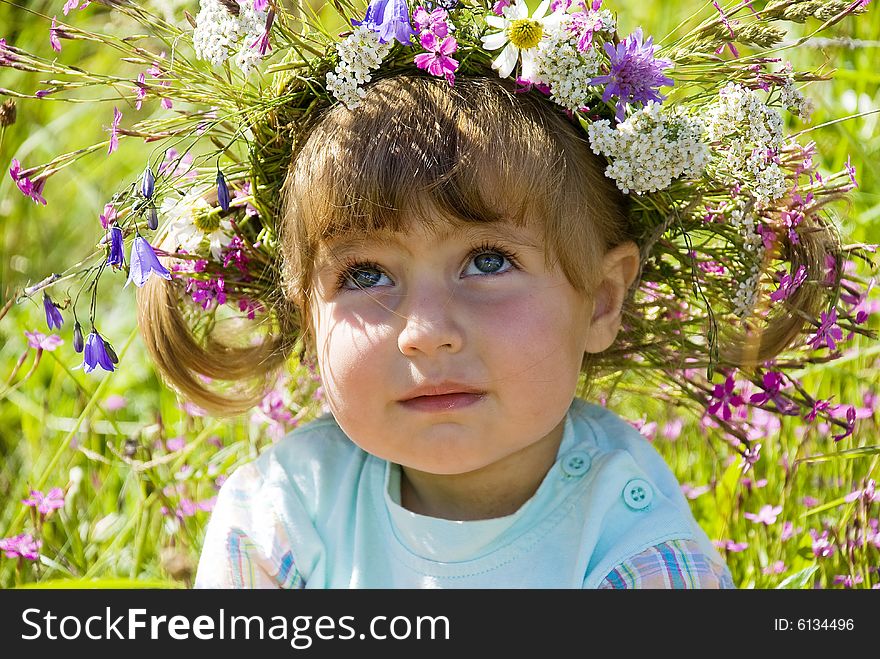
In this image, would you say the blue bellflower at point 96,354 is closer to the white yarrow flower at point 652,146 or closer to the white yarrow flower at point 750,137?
the white yarrow flower at point 652,146

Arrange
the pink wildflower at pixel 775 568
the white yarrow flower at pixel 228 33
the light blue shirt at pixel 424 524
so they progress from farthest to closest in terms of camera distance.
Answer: the pink wildflower at pixel 775 568
the light blue shirt at pixel 424 524
the white yarrow flower at pixel 228 33

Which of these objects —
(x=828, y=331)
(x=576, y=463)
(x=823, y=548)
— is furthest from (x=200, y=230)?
(x=823, y=548)

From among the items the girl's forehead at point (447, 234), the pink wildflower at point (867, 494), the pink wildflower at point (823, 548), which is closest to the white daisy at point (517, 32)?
the girl's forehead at point (447, 234)

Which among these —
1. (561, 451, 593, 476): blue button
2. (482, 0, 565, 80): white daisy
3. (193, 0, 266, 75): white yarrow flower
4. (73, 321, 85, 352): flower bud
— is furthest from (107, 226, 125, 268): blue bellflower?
(561, 451, 593, 476): blue button

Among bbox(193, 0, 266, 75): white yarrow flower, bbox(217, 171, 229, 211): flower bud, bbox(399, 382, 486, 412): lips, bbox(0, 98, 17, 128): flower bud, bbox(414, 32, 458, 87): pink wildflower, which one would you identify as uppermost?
bbox(0, 98, 17, 128): flower bud

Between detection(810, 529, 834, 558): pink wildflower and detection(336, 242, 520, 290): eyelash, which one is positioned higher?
detection(336, 242, 520, 290): eyelash

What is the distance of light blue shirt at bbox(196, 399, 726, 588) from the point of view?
2139mm

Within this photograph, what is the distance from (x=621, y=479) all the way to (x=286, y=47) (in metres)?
1.07

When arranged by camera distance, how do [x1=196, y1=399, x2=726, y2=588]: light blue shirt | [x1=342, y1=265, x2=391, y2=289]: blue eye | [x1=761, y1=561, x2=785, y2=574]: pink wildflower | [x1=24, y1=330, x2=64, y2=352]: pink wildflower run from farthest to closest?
[x1=761, y1=561, x2=785, y2=574]: pink wildflower
[x1=24, y1=330, x2=64, y2=352]: pink wildflower
[x1=196, y1=399, x2=726, y2=588]: light blue shirt
[x1=342, y1=265, x2=391, y2=289]: blue eye

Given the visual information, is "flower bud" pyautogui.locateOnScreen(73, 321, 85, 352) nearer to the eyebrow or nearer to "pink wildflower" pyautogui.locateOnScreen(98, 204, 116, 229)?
"pink wildflower" pyautogui.locateOnScreen(98, 204, 116, 229)

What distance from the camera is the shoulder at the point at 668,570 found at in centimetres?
203

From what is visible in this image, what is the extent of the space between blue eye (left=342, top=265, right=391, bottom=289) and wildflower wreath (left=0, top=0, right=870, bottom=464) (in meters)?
0.26

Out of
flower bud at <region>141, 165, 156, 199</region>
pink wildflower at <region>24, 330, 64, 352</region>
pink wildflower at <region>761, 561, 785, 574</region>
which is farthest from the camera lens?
pink wildflower at <region>761, 561, 785, 574</region>

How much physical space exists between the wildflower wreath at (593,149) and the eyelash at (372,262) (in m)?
0.23
